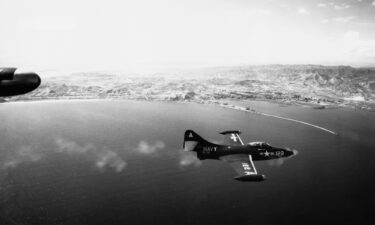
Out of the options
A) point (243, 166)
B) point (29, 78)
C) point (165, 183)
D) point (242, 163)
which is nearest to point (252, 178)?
point (243, 166)

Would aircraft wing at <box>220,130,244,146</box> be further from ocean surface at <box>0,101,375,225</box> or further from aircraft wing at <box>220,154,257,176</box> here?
ocean surface at <box>0,101,375,225</box>

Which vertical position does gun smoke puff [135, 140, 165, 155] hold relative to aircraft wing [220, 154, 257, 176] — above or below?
below

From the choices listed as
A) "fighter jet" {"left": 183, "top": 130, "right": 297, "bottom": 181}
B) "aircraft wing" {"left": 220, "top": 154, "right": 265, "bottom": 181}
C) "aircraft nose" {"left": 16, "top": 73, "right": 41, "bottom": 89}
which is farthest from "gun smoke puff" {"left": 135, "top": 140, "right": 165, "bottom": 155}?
"aircraft nose" {"left": 16, "top": 73, "right": 41, "bottom": 89}

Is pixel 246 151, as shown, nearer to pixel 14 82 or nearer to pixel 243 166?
pixel 243 166

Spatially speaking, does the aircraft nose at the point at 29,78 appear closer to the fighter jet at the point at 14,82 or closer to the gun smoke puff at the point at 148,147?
the fighter jet at the point at 14,82

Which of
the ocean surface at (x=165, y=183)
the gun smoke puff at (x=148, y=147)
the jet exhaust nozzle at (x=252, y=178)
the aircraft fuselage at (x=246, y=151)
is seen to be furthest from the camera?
the gun smoke puff at (x=148, y=147)

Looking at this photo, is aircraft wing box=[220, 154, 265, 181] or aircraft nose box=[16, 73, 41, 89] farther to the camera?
aircraft wing box=[220, 154, 265, 181]

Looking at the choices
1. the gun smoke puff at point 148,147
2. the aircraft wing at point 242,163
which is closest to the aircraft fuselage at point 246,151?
the aircraft wing at point 242,163

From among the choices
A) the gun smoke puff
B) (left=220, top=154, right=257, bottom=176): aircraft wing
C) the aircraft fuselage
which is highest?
the aircraft fuselage
